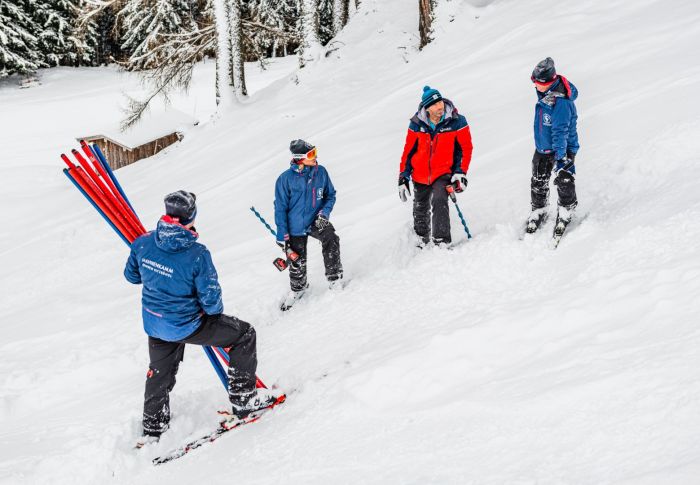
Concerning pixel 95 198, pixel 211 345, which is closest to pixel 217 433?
pixel 211 345

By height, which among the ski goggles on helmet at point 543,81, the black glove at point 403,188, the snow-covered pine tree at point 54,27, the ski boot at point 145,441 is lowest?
the ski boot at point 145,441

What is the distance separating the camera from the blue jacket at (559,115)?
5.48 m

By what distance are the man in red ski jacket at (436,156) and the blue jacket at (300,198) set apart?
2.90ft

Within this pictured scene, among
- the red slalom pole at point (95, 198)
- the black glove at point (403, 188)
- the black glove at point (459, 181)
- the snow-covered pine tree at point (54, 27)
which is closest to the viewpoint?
the red slalom pole at point (95, 198)

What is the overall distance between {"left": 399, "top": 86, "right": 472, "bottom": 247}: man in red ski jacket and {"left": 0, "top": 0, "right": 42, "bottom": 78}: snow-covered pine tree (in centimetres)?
3632

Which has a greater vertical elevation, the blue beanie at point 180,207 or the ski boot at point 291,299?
the blue beanie at point 180,207

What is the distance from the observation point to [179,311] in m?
4.18

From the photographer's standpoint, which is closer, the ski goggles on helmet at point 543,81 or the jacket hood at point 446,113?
the ski goggles on helmet at point 543,81

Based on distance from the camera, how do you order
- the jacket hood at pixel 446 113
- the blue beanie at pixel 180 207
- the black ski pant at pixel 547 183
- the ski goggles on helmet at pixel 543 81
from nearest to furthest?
the blue beanie at pixel 180 207 → the ski goggles on helmet at pixel 543 81 → the black ski pant at pixel 547 183 → the jacket hood at pixel 446 113

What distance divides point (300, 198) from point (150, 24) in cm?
3323

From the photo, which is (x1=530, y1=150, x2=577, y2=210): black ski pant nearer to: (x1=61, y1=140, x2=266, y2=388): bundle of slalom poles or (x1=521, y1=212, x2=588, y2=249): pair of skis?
(x1=521, y1=212, x2=588, y2=249): pair of skis

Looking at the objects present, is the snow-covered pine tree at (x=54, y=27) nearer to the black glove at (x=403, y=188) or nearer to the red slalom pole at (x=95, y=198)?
the black glove at (x=403, y=188)

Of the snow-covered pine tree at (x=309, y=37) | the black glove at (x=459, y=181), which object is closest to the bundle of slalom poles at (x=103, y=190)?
the black glove at (x=459, y=181)

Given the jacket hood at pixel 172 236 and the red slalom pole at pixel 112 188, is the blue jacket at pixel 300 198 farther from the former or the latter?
the jacket hood at pixel 172 236
